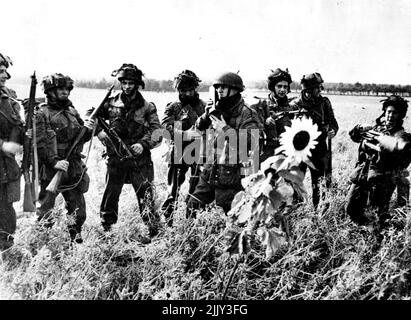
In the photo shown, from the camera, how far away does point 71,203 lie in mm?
4730

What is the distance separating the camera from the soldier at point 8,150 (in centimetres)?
421

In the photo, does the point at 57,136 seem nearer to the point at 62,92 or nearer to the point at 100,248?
the point at 62,92

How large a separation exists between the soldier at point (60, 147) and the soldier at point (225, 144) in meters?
1.42

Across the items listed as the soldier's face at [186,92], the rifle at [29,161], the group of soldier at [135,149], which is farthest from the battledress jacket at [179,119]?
the rifle at [29,161]

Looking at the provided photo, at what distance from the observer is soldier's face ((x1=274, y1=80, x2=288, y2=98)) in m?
5.86

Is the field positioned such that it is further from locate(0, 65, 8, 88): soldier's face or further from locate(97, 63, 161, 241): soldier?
locate(0, 65, 8, 88): soldier's face

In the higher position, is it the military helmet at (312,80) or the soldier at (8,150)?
the military helmet at (312,80)

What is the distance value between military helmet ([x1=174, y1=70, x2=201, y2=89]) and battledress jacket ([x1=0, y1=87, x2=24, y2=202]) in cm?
230

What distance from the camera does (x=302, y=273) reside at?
3.99 metres

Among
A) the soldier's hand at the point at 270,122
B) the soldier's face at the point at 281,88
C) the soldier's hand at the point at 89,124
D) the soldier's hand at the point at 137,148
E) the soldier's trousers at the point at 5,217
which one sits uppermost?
the soldier's face at the point at 281,88

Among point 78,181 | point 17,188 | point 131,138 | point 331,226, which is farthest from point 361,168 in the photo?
point 17,188

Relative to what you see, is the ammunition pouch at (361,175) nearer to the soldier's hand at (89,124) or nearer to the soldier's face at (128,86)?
the soldier's face at (128,86)

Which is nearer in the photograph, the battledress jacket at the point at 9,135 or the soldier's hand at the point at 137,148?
the battledress jacket at the point at 9,135
